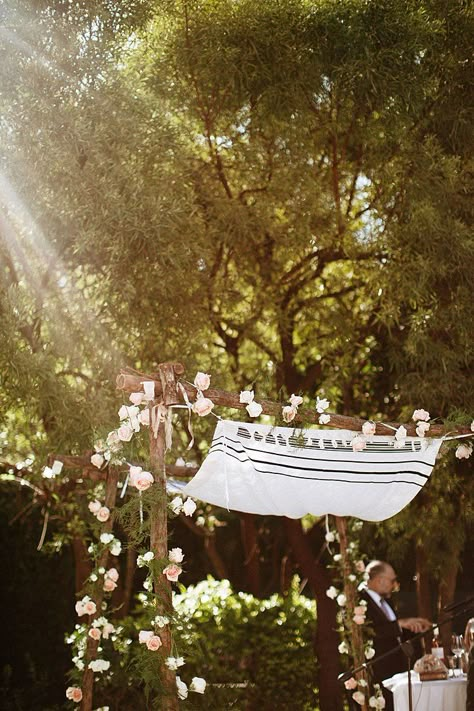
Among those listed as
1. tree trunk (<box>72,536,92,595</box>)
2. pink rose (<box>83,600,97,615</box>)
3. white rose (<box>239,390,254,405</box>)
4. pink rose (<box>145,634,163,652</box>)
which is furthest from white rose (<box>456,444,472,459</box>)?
tree trunk (<box>72,536,92,595</box>)

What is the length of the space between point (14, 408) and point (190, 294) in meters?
1.62

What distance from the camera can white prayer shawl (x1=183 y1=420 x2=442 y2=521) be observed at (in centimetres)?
442

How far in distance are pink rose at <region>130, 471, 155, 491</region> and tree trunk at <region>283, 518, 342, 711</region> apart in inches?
147

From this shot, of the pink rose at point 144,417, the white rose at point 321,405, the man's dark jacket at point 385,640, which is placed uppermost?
the white rose at point 321,405

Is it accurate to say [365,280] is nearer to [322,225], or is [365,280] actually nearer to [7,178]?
[322,225]

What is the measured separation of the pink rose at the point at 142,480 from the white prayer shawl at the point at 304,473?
0.98 ft

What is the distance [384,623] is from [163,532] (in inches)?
111

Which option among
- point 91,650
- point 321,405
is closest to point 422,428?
point 321,405

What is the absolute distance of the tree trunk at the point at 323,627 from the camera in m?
7.52

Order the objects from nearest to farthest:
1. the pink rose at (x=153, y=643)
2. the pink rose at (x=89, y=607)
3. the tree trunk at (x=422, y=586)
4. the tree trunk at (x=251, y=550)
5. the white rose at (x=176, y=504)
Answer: the pink rose at (x=153, y=643) → the white rose at (x=176, y=504) → the pink rose at (x=89, y=607) → the tree trunk at (x=422, y=586) → the tree trunk at (x=251, y=550)

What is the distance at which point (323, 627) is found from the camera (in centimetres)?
766

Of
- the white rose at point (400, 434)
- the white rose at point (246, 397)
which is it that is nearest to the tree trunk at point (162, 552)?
the white rose at point (246, 397)

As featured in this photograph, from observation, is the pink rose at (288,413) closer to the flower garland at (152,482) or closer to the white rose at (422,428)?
the flower garland at (152,482)

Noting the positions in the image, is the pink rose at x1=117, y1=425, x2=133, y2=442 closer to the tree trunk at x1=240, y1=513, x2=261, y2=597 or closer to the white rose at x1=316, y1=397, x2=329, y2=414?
the white rose at x1=316, y1=397, x2=329, y2=414
